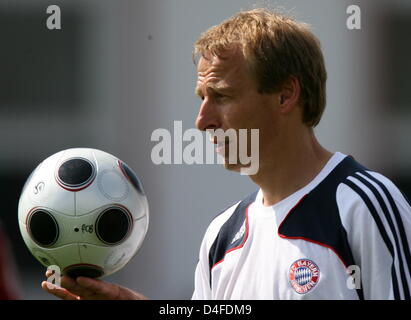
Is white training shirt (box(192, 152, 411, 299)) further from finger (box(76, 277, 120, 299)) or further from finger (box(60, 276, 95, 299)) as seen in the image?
finger (box(60, 276, 95, 299))

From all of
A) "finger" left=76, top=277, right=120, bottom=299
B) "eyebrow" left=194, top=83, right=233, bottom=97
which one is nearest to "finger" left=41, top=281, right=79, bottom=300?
"finger" left=76, top=277, right=120, bottom=299

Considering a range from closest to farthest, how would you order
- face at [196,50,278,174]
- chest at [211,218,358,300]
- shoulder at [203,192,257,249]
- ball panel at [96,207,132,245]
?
1. chest at [211,218,358,300]
2. ball panel at [96,207,132,245]
3. face at [196,50,278,174]
4. shoulder at [203,192,257,249]

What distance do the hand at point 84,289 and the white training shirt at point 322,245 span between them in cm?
52

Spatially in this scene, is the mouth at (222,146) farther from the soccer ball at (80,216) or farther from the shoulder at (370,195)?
the shoulder at (370,195)

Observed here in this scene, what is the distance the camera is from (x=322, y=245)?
12.0 feet

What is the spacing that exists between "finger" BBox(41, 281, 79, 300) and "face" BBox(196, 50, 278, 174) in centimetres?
94

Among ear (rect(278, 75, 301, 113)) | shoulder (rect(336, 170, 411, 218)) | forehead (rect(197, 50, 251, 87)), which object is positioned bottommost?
shoulder (rect(336, 170, 411, 218))

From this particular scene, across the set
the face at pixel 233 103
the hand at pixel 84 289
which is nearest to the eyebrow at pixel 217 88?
the face at pixel 233 103

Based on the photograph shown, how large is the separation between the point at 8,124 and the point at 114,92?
1.40 m

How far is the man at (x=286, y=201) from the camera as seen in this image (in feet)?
11.6

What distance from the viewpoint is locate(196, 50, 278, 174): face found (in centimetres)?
404

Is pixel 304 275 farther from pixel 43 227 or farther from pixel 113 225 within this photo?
pixel 43 227

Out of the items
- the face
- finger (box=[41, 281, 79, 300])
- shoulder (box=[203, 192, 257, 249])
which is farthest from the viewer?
shoulder (box=[203, 192, 257, 249])

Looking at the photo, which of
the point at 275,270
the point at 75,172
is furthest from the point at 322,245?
the point at 75,172
